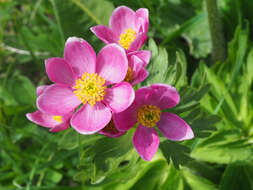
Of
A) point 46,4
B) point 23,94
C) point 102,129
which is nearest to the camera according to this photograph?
point 102,129

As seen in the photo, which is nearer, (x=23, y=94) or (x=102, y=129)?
(x=102, y=129)

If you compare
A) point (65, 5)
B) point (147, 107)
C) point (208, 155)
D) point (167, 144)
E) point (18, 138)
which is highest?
point (65, 5)

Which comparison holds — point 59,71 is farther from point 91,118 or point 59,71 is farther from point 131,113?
point 131,113

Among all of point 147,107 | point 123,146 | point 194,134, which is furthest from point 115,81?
point 194,134

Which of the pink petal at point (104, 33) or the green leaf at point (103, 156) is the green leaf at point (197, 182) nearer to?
the green leaf at point (103, 156)

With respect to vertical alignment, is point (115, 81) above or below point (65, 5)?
below

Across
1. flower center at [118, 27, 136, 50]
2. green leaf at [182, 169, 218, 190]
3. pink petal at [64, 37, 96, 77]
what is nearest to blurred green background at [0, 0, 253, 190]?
green leaf at [182, 169, 218, 190]

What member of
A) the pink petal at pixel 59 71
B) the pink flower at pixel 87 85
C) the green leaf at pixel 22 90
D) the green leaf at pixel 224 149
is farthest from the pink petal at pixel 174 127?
the green leaf at pixel 22 90

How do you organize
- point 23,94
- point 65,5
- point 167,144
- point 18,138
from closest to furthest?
point 167,144 < point 65,5 < point 18,138 < point 23,94

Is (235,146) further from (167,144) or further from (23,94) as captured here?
(23,94)
